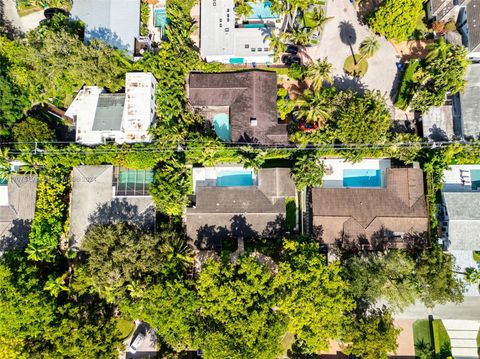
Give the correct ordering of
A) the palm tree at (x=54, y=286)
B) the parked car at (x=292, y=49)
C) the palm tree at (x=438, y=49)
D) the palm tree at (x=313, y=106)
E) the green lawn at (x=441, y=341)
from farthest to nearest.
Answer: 1. the parked car at (x=292, y=49)
2. the green lawn at (x=441, y=341)
3. the palm tree at (x=313, y=106)
4. the palm tree at (x=438, y=49)
5. the palm tree at (x=54, y=286)

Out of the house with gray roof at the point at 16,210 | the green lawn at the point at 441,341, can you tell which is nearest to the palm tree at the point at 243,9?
the house with gray roof at the point at 16,210

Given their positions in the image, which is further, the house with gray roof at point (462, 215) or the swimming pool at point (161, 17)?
the swimming pool at point (161, 17)

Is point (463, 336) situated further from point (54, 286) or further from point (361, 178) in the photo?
point (54, 286)

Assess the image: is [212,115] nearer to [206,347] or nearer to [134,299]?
[134,299]

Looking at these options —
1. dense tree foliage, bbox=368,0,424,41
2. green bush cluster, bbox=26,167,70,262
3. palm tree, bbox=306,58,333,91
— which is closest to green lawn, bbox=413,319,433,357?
palm tree, bbox=306,58,333,91

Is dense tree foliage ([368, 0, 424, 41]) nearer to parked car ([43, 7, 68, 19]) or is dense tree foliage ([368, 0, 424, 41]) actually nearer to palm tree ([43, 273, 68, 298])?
parked car ([43, 7, 68, 19])

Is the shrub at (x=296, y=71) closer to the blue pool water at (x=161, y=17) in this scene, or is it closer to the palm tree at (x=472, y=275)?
the blue pool water at (x=161, y=17)

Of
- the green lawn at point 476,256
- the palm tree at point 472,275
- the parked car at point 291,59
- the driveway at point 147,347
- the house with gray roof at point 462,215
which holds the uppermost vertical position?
the parked car at point 291,59
